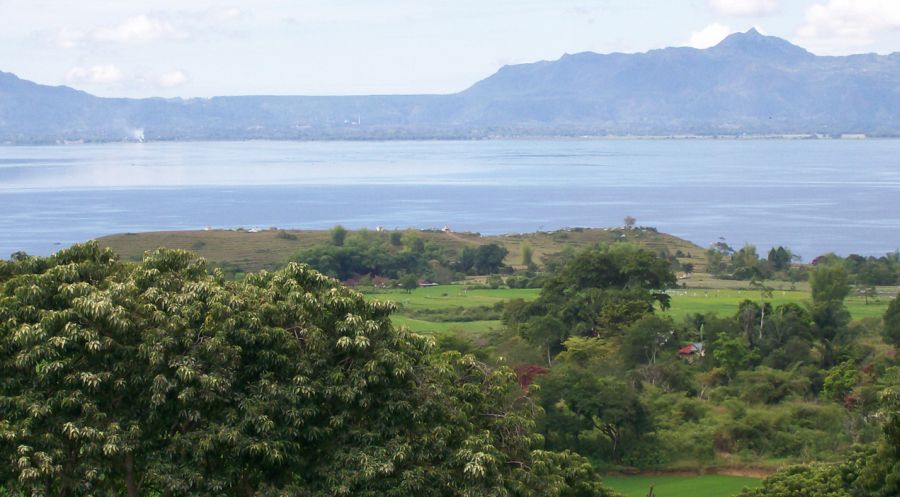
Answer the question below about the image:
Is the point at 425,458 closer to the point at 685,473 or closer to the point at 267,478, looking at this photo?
the point at 267,478

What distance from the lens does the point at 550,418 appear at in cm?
2444

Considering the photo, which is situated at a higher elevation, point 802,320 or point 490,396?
point 490,396

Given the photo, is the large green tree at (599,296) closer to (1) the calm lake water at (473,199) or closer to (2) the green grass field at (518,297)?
(2) the green grass field at (518,297)

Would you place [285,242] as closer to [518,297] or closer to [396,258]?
[396,258]

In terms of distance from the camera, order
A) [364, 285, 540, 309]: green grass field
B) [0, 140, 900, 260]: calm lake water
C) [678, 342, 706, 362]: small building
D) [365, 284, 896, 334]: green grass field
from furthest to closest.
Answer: [0, 140, 900, 260]: calm lake water < [364, 285, 540, 309]: green grass field < [365, 284, 896, 334]: green grass field < [678, 342, 706, 362]: small building

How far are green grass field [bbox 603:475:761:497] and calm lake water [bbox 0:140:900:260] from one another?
5048cm

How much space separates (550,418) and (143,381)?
47.4ft

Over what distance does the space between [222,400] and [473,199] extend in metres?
107

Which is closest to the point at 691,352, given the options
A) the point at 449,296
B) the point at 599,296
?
the point at 599,296

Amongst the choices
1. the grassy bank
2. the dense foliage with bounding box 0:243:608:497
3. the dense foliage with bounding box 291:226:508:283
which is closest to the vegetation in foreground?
the dense foliage with bounding box 291:226:508:283

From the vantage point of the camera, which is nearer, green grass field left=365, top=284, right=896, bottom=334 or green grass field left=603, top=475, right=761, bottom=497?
green grass field left=603, top=475, right=761, bottom=497

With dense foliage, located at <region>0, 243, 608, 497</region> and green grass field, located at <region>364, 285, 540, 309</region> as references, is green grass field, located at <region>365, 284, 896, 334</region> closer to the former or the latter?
green grass field, located at <region>364, 285, 540, 309</region>

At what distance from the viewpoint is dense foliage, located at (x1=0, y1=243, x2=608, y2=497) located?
1070cm

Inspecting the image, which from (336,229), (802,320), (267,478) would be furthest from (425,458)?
(336,229)
